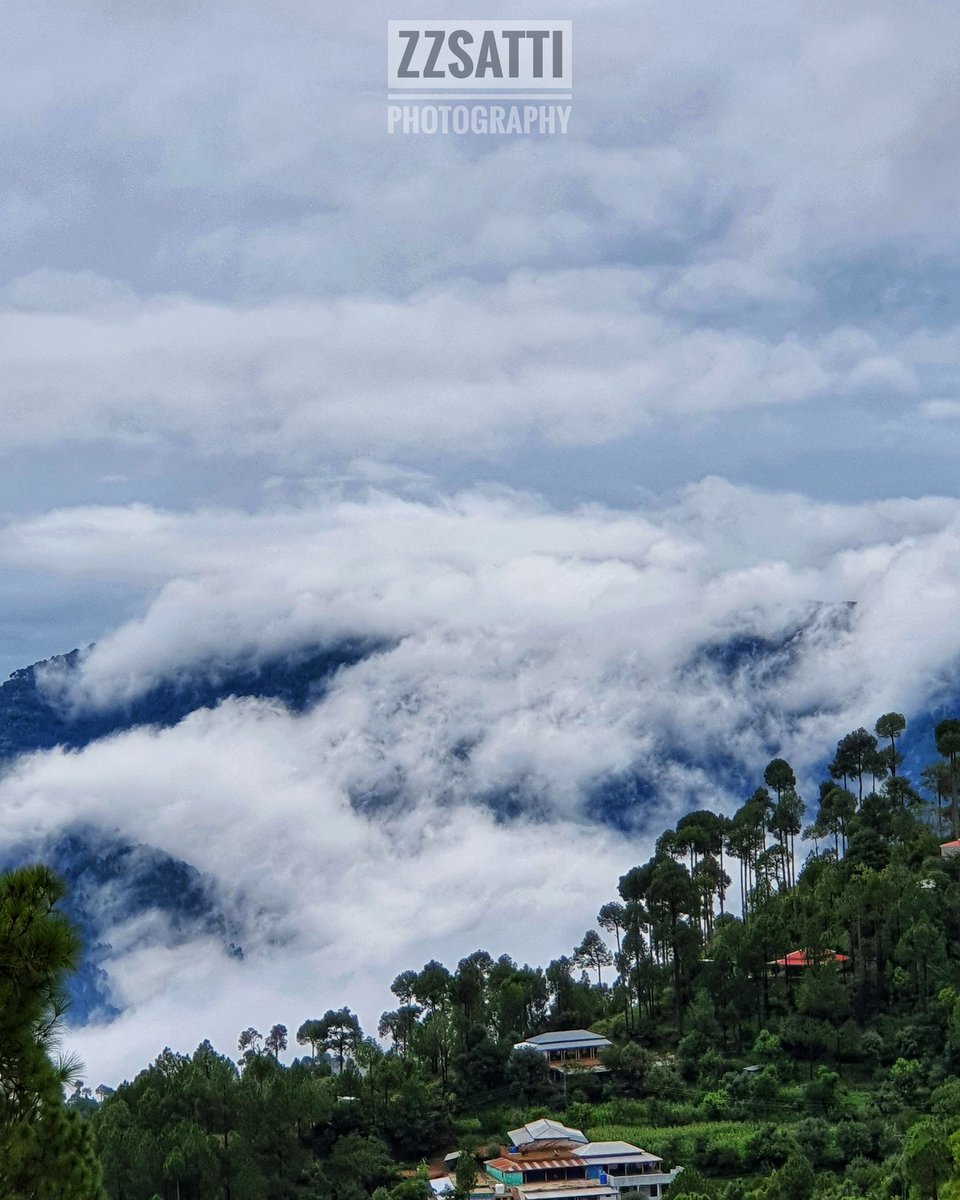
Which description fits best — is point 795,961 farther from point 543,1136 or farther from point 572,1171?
point 572,1171

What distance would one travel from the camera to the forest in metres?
40.9

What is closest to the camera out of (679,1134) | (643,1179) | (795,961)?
(643,1179)

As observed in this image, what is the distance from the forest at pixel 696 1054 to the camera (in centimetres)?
4091

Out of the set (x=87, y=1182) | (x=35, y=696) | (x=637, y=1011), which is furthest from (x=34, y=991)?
(x=35, y=696)

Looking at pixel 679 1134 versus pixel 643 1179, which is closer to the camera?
pixel 643 1179

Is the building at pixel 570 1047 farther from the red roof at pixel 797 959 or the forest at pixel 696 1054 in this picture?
the red roof at pixel 797 959

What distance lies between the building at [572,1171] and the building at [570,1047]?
782 centimetres

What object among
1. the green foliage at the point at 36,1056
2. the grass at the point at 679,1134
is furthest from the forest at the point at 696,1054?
the green foliage at the point at 36,1056

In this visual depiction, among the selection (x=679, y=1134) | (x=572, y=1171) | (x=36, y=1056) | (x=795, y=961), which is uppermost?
(x=795, y=961)

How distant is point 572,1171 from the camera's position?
4331 centimetres

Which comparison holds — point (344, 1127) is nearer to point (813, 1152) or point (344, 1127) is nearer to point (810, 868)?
point (813, 1152)

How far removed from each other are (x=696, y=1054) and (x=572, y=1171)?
8.99 m

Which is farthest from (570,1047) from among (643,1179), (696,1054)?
(643,1179)

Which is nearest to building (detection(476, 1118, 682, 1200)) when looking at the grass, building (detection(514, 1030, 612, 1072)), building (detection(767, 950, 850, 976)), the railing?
the railing
